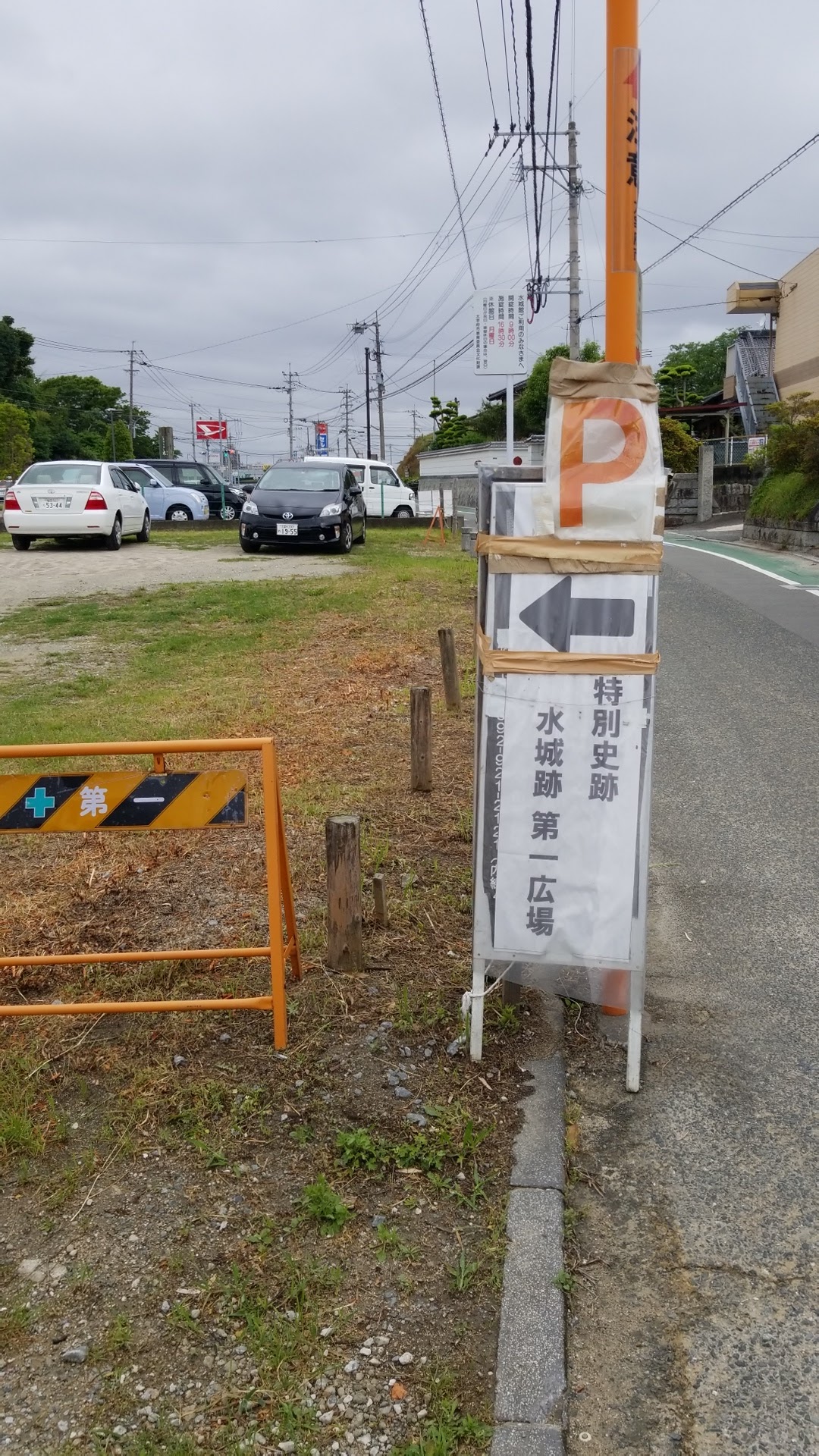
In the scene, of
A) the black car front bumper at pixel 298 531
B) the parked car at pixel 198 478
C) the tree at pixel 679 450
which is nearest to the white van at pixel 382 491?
the parked car at pixel 198 478

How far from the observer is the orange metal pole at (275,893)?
3244mm

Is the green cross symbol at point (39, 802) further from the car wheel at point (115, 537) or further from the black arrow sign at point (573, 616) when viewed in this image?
the car wheel at point (115, 537)

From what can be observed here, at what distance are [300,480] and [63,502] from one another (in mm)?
3955

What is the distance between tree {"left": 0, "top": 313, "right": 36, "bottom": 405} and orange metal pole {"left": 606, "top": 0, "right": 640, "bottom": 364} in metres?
68.3

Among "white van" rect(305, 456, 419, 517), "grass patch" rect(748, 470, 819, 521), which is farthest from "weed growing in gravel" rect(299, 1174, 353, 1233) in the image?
"white van" rect(305, 456, 419, 517)

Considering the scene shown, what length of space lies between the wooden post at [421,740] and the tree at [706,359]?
224ft

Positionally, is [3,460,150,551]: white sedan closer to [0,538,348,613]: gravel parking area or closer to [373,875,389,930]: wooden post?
[0,538,348,613]: gravel parking area

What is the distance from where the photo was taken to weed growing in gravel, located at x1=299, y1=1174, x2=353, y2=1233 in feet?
8.66

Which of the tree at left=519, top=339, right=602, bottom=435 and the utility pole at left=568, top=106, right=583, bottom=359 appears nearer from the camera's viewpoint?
the utility pole at left=568, top=106, right=583, bottom=359

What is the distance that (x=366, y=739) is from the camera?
694 centimetres

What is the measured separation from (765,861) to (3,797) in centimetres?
343

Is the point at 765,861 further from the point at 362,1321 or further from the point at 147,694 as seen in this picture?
the point at 147,694

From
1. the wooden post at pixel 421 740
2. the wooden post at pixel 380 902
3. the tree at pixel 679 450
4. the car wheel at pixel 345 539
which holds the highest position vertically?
the tree at pixel 679 450

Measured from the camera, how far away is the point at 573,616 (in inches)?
118
